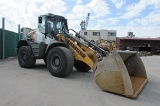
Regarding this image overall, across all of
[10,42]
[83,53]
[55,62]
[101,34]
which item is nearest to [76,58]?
[83,53]

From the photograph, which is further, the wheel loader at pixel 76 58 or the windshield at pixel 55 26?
the windshield at pixel 55 26

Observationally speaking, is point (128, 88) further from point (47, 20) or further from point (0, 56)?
point (0, 56)

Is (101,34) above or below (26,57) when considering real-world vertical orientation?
above

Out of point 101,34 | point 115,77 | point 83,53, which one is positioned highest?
point 101,34

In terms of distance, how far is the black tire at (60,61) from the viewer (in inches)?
299

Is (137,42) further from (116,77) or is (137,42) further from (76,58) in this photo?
(116,77)

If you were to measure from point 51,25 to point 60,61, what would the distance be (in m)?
2.25

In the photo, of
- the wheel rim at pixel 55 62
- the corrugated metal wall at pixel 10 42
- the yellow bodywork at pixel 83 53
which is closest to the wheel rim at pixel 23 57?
the wheel rim at pixel 55 62

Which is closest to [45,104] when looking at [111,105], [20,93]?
[20,93]

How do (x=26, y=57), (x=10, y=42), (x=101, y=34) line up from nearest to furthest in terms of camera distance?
(x=26, y=57), (x=10, y=42), (x=101, y=34)

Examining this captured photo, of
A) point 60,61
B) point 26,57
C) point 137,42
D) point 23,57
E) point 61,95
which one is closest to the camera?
point 61,95

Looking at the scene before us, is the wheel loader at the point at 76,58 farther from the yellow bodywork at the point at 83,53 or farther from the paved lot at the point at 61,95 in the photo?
the paved lot at the point at 61,95

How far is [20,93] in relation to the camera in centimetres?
542

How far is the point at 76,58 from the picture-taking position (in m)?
8.12
